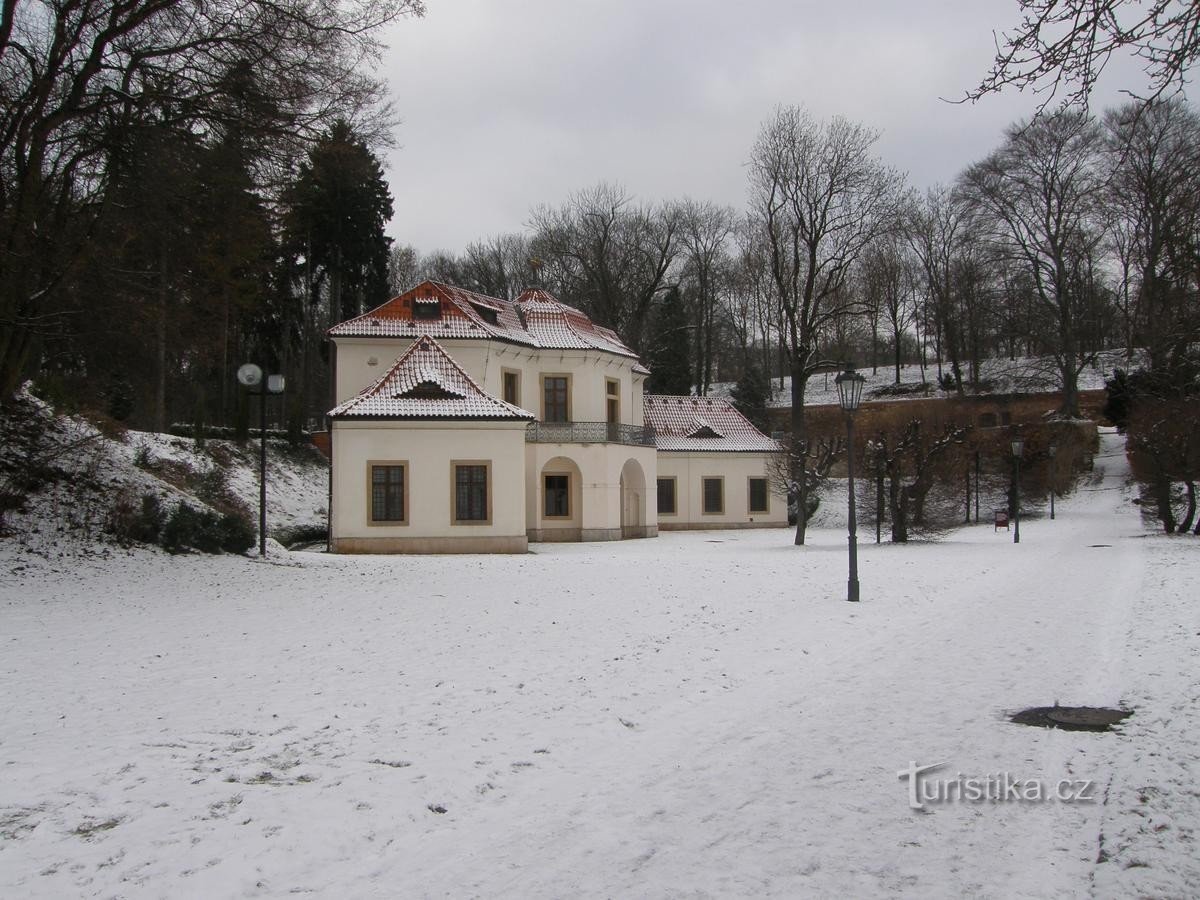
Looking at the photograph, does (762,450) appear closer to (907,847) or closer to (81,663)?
(81,663)

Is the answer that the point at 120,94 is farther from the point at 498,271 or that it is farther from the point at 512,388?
the point at 498,271

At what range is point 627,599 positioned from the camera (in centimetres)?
1488

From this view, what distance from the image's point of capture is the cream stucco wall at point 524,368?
3147 centimetres

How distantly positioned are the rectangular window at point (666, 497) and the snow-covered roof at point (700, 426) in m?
1.56

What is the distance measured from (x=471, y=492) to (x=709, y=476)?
17.1 metres

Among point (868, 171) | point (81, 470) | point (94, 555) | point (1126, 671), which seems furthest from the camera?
point (868, 171)

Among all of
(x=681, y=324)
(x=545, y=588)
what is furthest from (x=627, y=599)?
(x=681, y=324)

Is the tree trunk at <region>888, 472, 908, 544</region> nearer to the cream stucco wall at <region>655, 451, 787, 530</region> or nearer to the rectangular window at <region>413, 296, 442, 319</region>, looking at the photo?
the cream stucco wall at <region>655, 451, 787, 530</region>

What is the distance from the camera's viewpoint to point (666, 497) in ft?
136

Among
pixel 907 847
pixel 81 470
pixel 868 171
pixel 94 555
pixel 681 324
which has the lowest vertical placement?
pixel 907 847

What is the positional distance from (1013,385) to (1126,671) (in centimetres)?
4516

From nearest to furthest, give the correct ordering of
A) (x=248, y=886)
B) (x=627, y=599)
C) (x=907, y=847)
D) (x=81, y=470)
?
(x=248, y=886), (x=907, y=847), (x=627, y=599), (x=81, y=470)

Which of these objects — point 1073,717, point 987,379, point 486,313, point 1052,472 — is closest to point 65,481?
point 1073,717

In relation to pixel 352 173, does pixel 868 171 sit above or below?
above
